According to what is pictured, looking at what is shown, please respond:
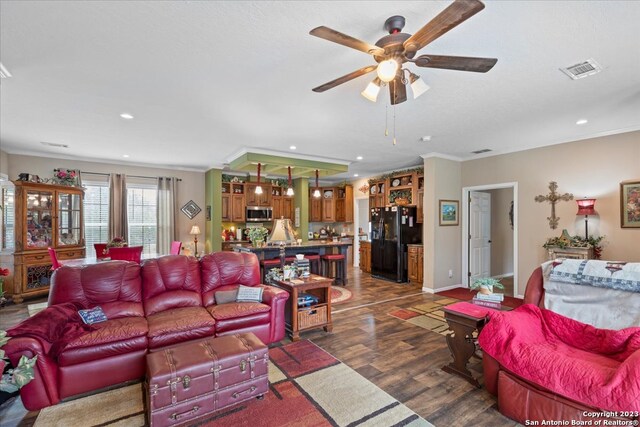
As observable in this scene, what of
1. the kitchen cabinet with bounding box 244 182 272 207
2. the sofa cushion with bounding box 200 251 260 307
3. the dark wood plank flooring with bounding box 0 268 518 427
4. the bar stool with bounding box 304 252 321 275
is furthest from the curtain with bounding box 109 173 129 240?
the bar stool with bounding box 304 252 321 275

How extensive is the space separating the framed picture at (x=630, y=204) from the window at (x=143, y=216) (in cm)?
867

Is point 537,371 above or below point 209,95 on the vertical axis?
below

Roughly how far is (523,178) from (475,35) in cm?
423

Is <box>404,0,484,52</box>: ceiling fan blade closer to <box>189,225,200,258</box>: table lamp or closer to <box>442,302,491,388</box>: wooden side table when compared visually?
<box>442,302,491,388</box>: wooden side table

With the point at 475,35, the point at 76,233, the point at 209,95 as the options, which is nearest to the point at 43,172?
the point at 76,233

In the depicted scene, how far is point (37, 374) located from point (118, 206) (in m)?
5.12

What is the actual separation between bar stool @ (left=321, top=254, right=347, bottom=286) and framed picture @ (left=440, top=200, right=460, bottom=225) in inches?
87.9

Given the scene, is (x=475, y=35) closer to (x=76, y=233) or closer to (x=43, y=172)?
(x=76, y=233)

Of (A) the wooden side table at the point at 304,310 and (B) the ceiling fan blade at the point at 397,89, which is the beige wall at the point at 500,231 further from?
(B) the ceiling fan blade at the point at 397,89

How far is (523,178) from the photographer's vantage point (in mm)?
5418

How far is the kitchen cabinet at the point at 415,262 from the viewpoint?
21.9 feet

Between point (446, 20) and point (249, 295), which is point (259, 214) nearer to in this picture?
point (249, 295)

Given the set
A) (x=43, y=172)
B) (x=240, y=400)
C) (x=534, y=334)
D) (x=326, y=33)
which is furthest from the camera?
(x=43, y=172)

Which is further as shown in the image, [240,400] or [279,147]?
[279,147]
